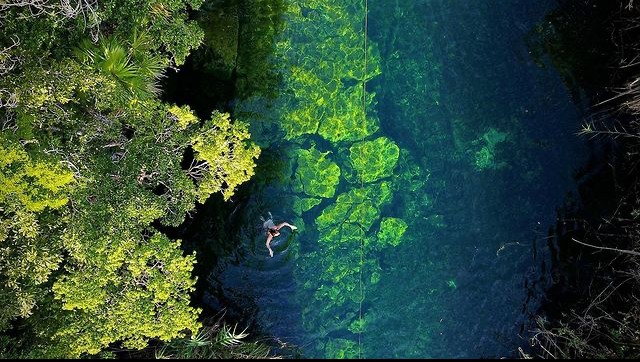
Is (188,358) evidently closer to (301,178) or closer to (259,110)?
(301,178)

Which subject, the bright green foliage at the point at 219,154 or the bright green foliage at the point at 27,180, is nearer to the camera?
the bright green foliage at the point at 27,180

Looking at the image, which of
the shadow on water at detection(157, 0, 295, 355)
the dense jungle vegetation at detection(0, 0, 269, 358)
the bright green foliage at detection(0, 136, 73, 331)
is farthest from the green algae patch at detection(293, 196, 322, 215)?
the bright green foliage at detection(0, 136, 73, 331)

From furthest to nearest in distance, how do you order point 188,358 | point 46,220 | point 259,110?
point 259,110
point 188,358
point 46,220

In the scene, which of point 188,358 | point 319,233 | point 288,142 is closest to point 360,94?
point 288,142

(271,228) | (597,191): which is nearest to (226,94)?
(271,228)

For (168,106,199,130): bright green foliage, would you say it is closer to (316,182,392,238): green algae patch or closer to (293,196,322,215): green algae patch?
(293,196,322,215): green algae patch

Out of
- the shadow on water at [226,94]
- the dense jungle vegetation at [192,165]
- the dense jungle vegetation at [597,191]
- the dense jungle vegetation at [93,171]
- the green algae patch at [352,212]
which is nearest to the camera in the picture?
the dense jungle vegetation at [93,171]

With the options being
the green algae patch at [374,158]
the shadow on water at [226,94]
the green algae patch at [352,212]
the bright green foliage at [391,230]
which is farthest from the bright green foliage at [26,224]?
the bright green foliage at [391,230]

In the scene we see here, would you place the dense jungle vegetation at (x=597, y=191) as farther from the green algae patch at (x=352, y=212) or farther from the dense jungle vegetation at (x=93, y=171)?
the dense jungle vegetation at (x=93, y=171)
